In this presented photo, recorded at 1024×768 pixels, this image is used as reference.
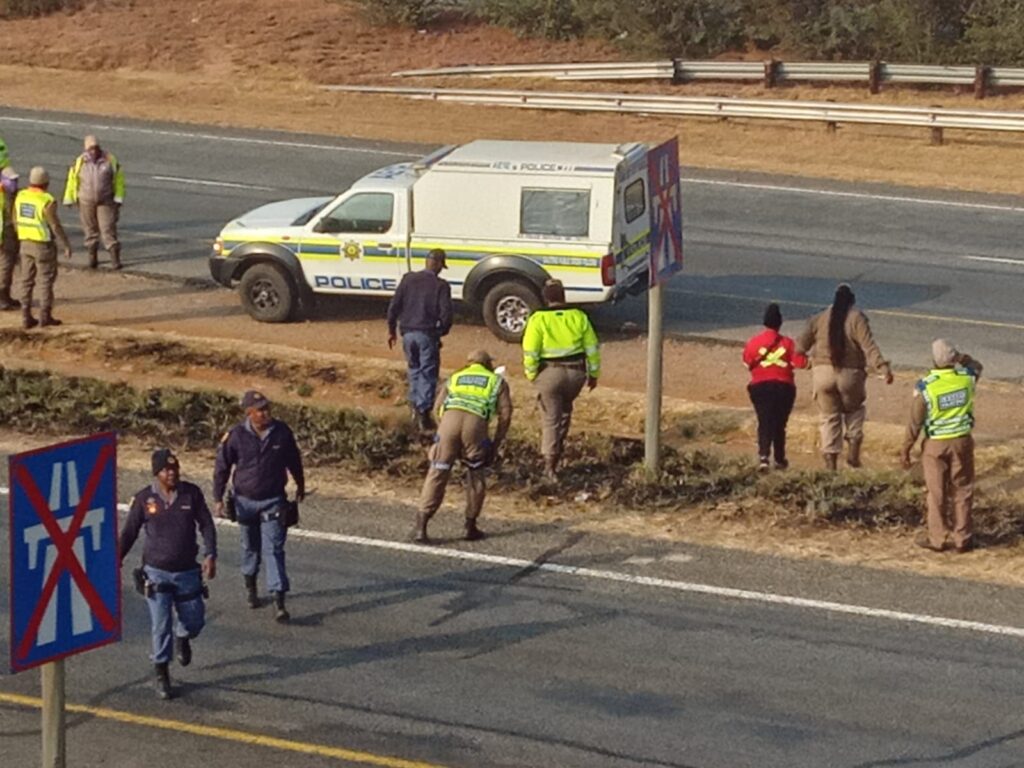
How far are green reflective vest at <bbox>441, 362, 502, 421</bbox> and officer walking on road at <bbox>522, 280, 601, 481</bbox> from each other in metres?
1.73

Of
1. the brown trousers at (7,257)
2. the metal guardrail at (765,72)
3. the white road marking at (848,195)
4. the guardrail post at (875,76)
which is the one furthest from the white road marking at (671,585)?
the guardrail post at (875,76)

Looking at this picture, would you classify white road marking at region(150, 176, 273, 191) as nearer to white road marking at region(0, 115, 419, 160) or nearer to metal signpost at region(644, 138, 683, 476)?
white road marking at region(0, 115, 419, 160)

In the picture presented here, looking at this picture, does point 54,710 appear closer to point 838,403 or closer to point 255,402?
point 255,402

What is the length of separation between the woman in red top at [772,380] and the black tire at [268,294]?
7059 mm

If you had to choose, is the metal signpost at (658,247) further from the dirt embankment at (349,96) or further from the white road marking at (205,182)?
the dirt embankment at (349,96)

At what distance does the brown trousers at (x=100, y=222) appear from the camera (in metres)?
23.2

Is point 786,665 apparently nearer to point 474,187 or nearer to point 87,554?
point 87,554

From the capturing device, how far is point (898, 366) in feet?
65.3

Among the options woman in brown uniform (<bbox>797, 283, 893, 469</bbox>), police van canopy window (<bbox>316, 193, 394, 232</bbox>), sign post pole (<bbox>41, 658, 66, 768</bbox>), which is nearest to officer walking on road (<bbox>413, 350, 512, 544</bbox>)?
woman in brown uniform (<bbox>797, 283, 893, 469</bbox>)

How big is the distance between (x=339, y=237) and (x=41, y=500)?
1373 cm

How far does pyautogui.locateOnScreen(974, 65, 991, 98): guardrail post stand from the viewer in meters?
34.8

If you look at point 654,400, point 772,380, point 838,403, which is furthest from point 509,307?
point 838,403

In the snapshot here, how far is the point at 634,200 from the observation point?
20.3m

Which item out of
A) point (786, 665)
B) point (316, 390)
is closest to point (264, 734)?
point (786, 665)
